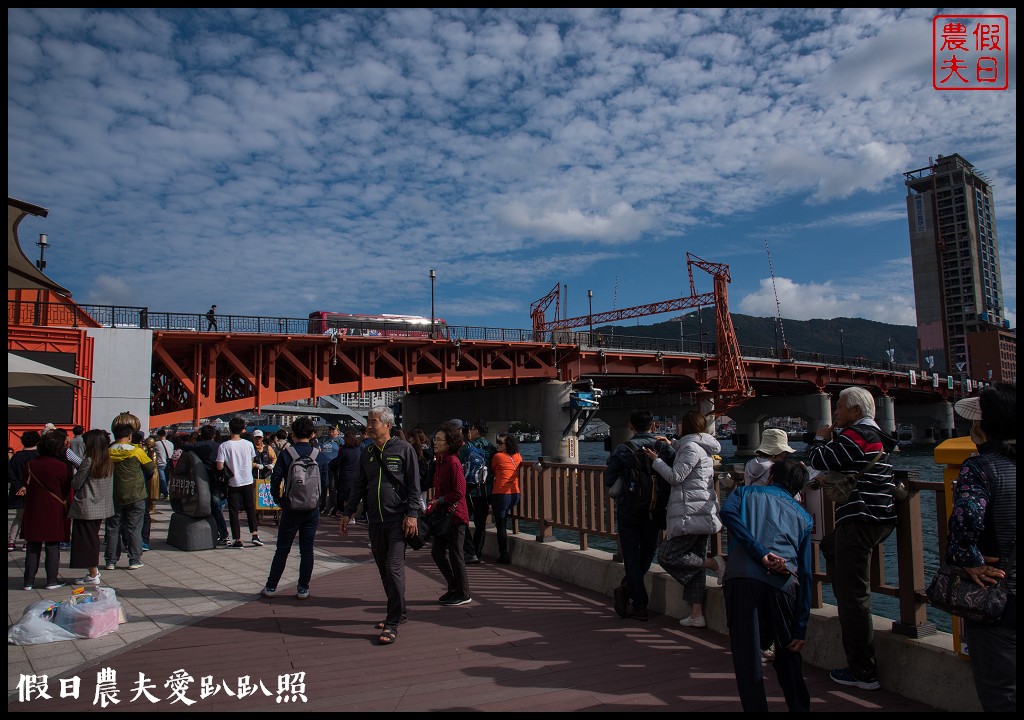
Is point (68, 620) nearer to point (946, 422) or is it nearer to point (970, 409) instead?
point (970, 409)

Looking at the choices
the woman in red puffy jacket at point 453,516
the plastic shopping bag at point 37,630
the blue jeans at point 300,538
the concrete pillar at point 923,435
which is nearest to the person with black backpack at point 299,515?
the blue jeans at point 300,538

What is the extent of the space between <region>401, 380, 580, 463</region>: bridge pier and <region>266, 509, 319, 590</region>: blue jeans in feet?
116

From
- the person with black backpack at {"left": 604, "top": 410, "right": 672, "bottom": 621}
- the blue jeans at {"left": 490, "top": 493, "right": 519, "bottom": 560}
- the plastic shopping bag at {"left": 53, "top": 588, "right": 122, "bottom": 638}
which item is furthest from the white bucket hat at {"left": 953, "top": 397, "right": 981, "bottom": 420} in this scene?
the plastic shopping bag at {"left": 53, "top": 588, "right": 122, "bottom": 638}

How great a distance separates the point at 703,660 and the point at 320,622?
134 inches

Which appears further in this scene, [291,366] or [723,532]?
[291,366]

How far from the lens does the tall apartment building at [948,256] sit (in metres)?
135

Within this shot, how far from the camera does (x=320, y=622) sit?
6168 mm

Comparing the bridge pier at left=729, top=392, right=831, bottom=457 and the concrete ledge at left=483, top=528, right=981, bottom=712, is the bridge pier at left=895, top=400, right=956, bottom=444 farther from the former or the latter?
the concrete ledge at left=483, top=528, right=981, bottom=712

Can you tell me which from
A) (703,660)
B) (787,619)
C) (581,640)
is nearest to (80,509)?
(581,640)

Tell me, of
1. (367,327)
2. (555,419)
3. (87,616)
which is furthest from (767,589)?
(555,419)

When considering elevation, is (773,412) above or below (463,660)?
above

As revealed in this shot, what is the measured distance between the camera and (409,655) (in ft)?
17.1

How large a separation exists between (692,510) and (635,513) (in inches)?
21.7

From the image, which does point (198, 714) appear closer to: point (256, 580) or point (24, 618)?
point (24, 618)
